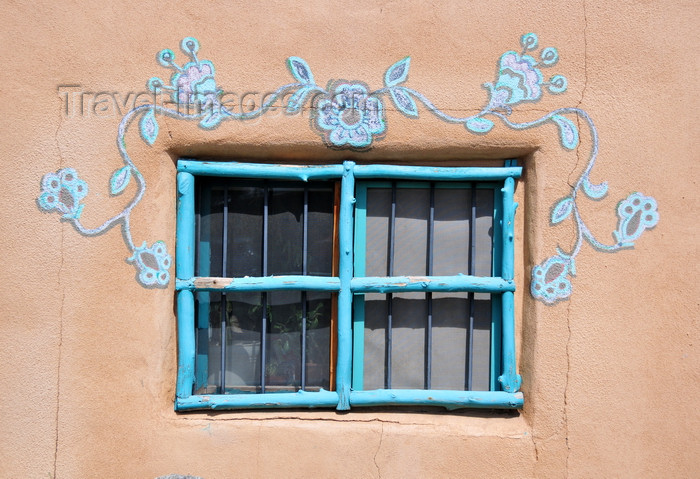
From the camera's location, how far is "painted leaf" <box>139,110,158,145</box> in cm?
260

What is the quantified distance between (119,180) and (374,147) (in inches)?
42.0

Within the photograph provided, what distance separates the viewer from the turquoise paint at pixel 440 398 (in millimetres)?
2627

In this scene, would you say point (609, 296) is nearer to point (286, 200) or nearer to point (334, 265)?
point (334, 265)

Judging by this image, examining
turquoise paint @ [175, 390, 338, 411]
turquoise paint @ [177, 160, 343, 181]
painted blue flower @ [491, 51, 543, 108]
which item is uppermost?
painted blue flower @ [491, 51, 543, 108]

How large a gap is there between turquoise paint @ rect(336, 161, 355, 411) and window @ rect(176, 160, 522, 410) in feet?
0.19

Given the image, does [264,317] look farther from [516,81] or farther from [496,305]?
[516,81]

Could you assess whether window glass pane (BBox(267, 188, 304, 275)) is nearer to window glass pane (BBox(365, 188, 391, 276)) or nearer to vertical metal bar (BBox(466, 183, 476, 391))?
window glass pane (BBox(365, 188, 391, 276))

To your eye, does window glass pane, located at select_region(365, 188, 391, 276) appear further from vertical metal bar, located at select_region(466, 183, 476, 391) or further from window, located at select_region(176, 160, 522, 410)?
vertical metal bar, located at select_region(466, 183, 476, 391)

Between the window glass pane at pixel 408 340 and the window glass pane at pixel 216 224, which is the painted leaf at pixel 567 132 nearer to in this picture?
the window glass pane at pixel 408 340

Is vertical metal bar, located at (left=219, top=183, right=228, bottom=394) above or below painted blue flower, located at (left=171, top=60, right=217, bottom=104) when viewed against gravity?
below

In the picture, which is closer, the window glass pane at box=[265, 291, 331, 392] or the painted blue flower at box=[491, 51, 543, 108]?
the painted blue flower at box=[491, 51, 543, 108]

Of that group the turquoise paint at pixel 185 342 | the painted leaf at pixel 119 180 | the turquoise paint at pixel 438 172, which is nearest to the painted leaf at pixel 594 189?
the turquoise paint at pixel 438 172

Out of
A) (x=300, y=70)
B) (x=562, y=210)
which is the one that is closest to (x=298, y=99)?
(x=300, y=70)

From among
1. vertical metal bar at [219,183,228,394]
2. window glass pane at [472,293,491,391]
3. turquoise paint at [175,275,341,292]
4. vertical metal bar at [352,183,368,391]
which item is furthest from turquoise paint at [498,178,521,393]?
vertical metal bar at [219,183,228,394]
